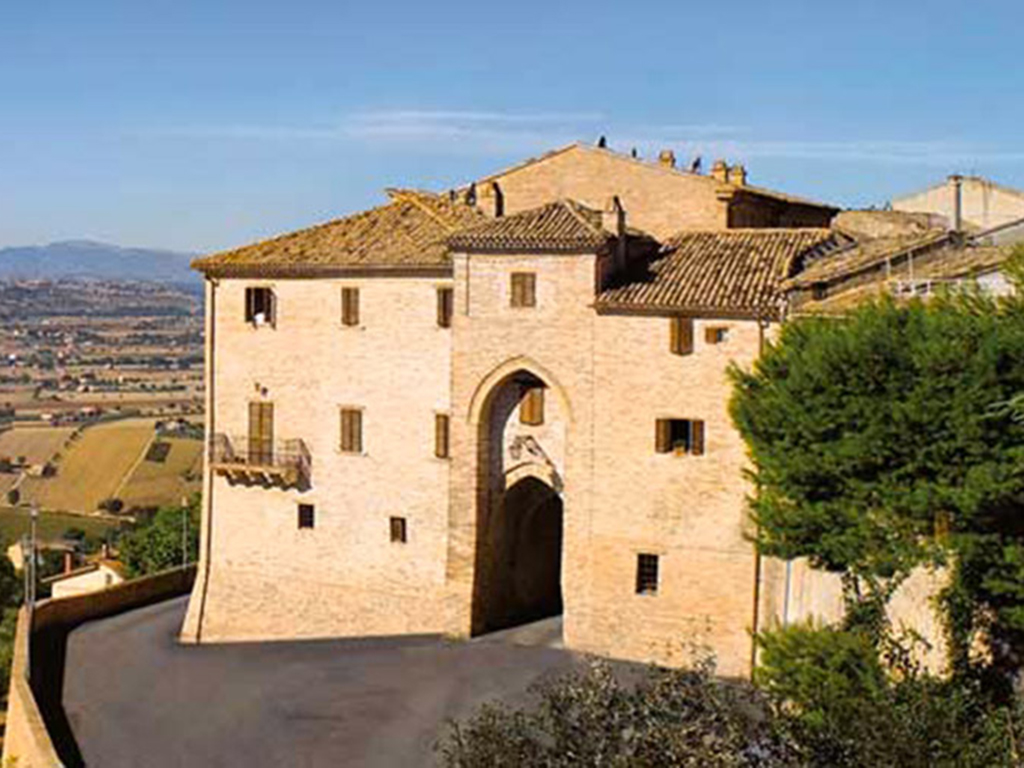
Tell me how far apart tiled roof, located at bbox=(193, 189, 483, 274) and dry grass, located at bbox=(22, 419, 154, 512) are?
3104 inches

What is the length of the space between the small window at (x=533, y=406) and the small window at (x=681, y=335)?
3.47m

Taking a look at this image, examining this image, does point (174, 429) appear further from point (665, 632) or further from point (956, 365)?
point (956, 365)

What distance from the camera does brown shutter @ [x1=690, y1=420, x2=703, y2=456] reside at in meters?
27.5

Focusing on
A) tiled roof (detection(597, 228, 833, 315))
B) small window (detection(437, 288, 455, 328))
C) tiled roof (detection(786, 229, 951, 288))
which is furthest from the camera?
small window (detection(437, 288, 455, 328))

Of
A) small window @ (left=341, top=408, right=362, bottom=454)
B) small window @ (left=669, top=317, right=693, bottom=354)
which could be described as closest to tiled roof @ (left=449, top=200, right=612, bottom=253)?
small window @ (left=669, top=317, right=693, bottom=354)

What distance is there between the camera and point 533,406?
29859mm

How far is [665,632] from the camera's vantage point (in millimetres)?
27922

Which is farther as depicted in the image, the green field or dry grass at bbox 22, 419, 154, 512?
dry grass at bbox 22, 419, 154, 512

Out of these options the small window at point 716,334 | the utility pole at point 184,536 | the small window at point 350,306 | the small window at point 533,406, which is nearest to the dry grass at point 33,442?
the utility pole at point 184,536

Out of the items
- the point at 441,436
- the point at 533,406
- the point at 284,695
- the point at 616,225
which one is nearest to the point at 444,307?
the point at 441,436

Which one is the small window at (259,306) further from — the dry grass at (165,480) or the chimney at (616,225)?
the dry grass at (165,480)

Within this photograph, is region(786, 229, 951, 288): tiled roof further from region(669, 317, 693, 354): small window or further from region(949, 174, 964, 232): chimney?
region(949, 174, 964, 232): chimney

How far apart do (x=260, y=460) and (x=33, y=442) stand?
118 metres

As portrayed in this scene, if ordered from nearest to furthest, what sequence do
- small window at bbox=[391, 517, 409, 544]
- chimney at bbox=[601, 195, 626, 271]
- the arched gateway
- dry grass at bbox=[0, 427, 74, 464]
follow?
chimney at bbox=[601, 195, 626, 271] < the arched gateway < small window at bbox=[391, 517, 409, 544] < dry grass at bbox=[0, 427, 74, 464]
